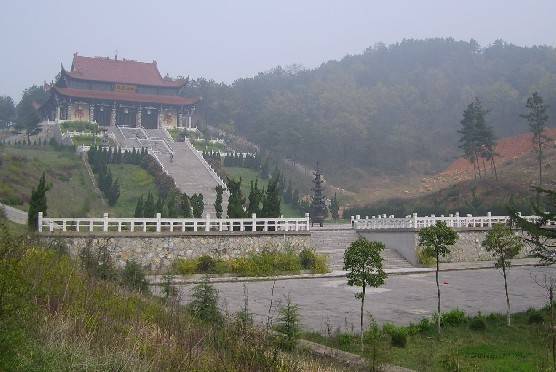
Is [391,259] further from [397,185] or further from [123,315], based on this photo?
[397,185]

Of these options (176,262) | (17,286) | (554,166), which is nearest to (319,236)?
(176,262)

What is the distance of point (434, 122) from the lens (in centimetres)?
8194

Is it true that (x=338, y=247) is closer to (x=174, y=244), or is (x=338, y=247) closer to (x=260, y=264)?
(x=260, y=264)

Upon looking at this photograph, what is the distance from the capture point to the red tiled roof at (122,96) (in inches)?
2187

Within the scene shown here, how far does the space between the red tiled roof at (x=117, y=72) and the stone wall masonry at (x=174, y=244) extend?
4325cm

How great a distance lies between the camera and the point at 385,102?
8700cm

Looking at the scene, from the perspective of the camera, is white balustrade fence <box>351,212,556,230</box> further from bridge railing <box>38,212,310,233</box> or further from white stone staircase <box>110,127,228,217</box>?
white stone staircase <box>110,127,228,217</box>

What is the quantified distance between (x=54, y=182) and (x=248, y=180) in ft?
50.9

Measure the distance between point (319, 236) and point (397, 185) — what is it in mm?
36763

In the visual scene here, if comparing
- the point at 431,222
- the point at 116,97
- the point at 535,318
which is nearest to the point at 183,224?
the point at 431,222

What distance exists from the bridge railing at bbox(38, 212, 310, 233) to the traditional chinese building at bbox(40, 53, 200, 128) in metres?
36.6

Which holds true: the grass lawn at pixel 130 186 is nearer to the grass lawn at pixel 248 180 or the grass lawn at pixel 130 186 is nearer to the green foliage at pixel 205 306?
the grass lawn at pixel 248 180

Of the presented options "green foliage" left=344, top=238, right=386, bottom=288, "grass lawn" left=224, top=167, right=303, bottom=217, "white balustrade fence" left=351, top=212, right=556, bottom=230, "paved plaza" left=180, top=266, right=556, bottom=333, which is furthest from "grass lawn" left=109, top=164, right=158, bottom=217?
"green foliage" left=344, top=238, right=386, bottom=288

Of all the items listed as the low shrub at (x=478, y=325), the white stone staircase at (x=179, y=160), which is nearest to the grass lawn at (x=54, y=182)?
the white stone staircase at (x=179, y=160)
